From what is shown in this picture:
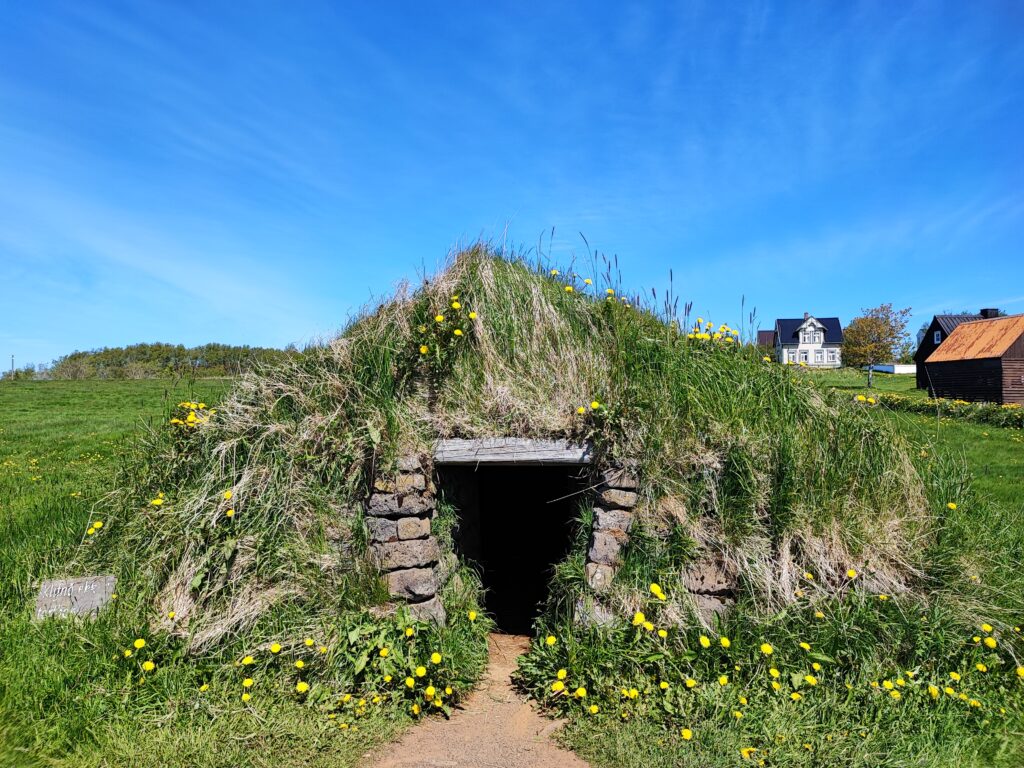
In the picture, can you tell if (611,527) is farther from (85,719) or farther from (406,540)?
(85,719)

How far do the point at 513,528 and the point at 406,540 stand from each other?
4.75 metres

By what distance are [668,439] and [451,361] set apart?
7.20 ft

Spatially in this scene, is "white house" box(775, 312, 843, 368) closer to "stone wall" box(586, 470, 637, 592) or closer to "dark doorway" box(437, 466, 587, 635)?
"dark doorway" box(437, 466, 587, 635)

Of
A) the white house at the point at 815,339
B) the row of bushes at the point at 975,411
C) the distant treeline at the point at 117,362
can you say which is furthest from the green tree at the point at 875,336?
the distant treeline at the point at 117,362

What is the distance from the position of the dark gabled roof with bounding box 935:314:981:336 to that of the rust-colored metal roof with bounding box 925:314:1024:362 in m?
5.63

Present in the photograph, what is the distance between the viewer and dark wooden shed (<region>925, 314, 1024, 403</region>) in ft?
91.4

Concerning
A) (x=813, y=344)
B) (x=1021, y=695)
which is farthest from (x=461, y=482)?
(x=813, y=344)

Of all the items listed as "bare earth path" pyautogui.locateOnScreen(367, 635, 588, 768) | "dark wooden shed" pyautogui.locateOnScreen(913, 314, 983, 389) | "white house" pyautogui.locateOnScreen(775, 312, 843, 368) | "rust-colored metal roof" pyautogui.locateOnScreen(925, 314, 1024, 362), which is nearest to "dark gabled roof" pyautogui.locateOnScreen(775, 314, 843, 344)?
"white house" pyautogui.locateOnScreen(775, 312, 843, 368)

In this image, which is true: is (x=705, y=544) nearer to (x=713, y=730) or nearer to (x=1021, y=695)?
(x=713, y=730)

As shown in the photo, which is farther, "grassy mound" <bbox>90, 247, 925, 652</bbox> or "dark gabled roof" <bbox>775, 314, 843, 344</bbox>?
"dark gabled roof" <bbox>775, 314, 843, 344</bbox>

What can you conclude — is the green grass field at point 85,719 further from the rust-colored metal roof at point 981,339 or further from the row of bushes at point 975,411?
the rust-colored metal roof at point 981,339

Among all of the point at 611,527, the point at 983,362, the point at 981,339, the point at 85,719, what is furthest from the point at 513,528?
the point at 981,339

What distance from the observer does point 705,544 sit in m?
4.93

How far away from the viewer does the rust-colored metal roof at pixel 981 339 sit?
93.2 feet
